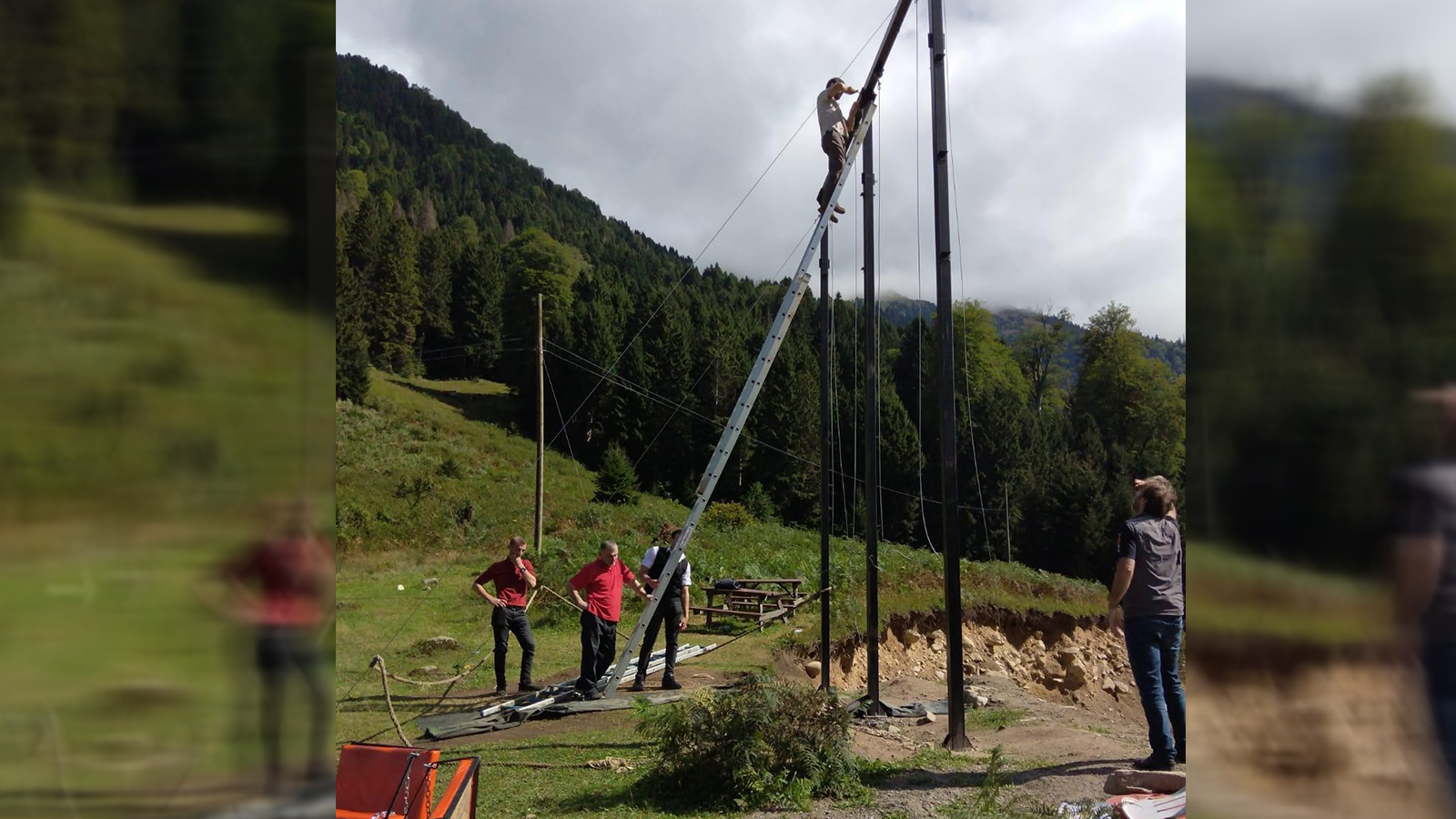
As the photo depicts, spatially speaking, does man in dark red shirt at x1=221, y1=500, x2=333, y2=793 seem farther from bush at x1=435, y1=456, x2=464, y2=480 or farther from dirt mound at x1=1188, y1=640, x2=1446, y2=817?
bush at x1=435, y1=456, x2=464, y2=480

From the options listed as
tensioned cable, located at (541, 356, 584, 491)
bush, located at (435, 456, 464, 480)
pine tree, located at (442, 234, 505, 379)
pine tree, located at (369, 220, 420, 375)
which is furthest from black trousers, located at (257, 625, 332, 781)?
pine tree, located at (442, 234, 505, 379)

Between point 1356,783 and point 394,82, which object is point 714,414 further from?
point 394,82

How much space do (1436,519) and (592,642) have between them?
9.90 meters

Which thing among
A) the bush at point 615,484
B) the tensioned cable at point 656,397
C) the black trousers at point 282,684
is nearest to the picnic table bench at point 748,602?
the black trousers at point 282,684

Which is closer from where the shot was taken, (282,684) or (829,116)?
(282,684)

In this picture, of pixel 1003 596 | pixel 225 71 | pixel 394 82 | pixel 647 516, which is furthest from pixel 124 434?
pixel 394 82

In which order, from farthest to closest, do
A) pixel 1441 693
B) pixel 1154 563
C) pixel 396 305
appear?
pixel 396 305 → pixel 1154 563 → pixel 1441 693

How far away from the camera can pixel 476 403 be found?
4962cm

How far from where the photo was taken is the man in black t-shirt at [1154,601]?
4801 millimetres

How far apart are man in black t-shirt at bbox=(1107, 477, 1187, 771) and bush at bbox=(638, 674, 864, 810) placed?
2.26 metres

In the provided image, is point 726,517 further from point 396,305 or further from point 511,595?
point 511,595

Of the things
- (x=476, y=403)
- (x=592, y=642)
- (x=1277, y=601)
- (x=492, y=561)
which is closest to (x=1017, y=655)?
(x=492, y=561)

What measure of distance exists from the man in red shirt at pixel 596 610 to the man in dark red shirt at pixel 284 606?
30.3 ft

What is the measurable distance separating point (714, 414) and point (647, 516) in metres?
18.0
